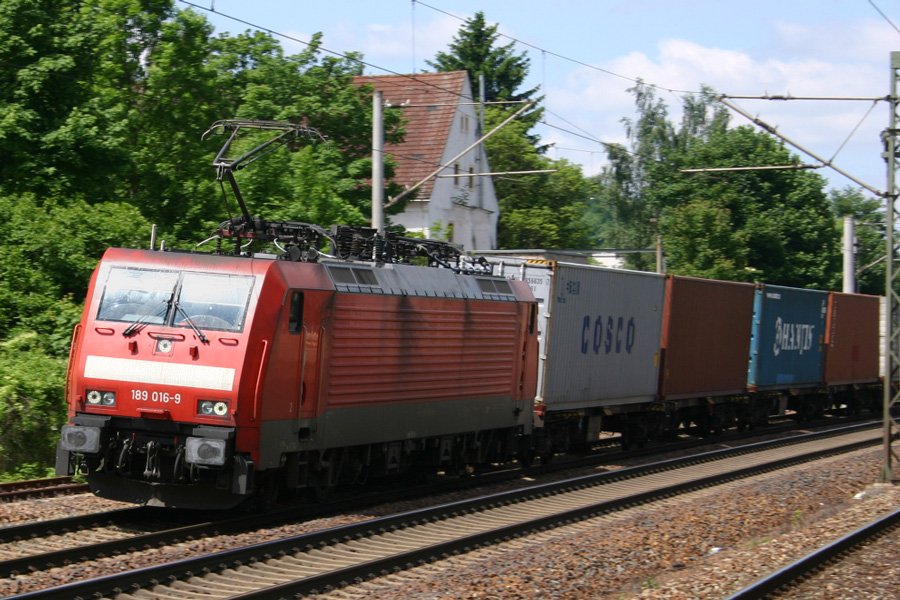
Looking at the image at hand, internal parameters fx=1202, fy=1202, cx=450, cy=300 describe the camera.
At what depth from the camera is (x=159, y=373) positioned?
38.2 ft

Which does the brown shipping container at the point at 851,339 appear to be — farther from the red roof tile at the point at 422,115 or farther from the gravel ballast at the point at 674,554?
the red roof tile at the point at 422,115

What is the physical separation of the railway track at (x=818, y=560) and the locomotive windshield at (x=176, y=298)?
5.34m

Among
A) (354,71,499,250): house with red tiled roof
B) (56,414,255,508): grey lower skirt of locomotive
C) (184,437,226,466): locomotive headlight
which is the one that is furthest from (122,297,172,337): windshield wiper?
(354,71,499,250): house with red tiled roof

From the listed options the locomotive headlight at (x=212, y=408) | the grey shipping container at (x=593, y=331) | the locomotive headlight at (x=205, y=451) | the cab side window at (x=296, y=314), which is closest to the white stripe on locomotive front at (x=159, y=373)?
the locomotive headlight at (x=212, y=408)

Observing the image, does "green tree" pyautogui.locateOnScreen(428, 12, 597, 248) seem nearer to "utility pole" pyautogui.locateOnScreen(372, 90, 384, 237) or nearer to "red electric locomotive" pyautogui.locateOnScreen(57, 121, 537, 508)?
"utility pole" pyautogui.locateOnScreen(372, 90, 384, 237)

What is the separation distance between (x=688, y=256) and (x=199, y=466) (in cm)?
4049

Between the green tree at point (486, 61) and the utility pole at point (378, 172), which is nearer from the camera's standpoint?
the utility pole at point (378, 172)

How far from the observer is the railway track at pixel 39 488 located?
12.8 m

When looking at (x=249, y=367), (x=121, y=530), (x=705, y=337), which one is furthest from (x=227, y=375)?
(x=705, y=337)

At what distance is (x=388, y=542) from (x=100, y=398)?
3163mm

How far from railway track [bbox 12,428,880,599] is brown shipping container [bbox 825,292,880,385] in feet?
42.3

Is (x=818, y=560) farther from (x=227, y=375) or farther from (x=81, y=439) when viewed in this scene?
(x=81, y=439)

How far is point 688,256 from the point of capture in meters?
49.8

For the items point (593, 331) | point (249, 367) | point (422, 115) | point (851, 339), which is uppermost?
point (422, 115)
